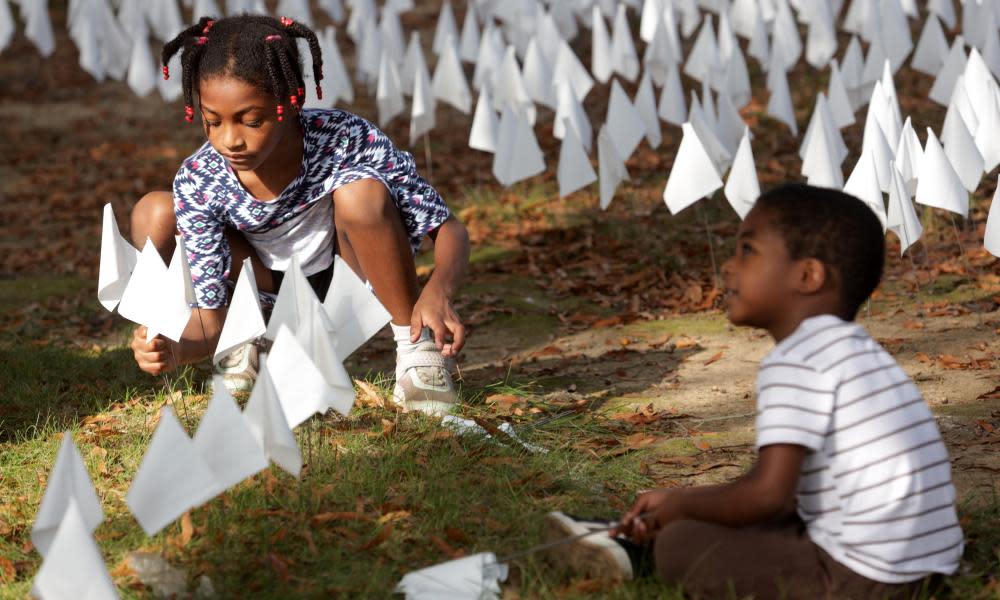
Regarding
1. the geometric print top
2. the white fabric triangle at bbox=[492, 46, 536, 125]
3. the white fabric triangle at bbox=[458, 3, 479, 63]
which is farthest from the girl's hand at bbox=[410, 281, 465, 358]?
the white fabric triangle at bbox=[458, 3, 479, 63]

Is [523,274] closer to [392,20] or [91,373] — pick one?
[91,373]

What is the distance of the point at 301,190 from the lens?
109 inches

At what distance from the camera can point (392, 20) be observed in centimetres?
653

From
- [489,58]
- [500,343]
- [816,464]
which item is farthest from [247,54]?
[489,58]

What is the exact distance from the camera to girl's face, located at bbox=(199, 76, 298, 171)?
248cm

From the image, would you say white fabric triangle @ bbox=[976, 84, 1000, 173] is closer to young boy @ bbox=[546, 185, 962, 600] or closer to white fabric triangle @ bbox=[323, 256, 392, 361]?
young boy @ bbox=[546, 185, 962, 600]

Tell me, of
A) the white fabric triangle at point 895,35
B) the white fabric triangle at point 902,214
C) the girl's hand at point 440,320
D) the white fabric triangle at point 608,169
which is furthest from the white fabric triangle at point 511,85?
the girl's hand at point 440,320

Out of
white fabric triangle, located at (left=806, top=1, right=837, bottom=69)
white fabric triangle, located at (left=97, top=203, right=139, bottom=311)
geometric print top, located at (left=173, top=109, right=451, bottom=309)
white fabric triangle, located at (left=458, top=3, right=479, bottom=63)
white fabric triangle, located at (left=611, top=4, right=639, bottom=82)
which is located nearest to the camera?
white fabric triangle, located at (left=97, top=203, right=139, bottom=311)

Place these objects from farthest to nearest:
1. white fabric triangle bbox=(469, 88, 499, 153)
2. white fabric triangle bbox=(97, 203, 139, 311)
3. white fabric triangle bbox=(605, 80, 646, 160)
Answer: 1. white fabric triangle bbox=(469, 88, 499, 153)
2. white fabric triangle bbox=(605, 80, 646, 160)
3. white fabric triangle bbox=(97, 203, 139, 311)

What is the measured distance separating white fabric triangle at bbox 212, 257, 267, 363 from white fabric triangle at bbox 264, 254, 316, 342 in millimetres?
45

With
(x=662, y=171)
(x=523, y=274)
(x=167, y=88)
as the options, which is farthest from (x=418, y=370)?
(x=167, y=88)

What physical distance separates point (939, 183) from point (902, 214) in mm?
128

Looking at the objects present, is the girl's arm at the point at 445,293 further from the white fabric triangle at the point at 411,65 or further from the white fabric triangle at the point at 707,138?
the white fabric triangle at the point at 411,65

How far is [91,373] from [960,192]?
7.90ft
